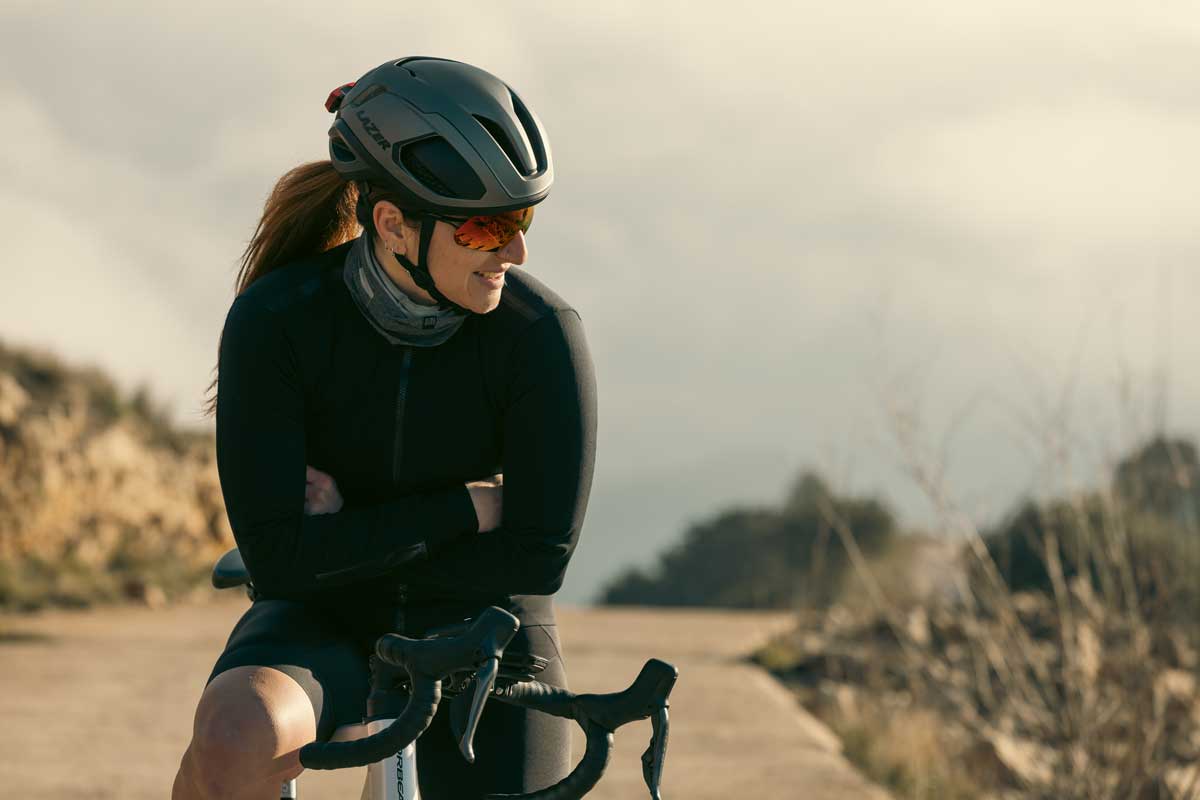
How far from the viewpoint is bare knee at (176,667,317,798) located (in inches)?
92.5

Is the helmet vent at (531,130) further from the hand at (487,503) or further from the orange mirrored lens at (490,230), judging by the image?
the hand at (487,503)

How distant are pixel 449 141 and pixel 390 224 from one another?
0.21 meters

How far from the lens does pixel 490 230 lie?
2660 mm

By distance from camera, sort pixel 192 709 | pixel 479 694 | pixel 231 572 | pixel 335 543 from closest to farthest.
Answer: pixel 479 694, pixel 335 543, pixel 231 572, pixel 192 709

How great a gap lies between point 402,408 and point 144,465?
13.4m

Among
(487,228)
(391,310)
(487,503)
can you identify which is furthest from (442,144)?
(487,503)

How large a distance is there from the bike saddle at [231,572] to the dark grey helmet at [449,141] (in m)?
0.79

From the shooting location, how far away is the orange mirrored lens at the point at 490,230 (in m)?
2.64

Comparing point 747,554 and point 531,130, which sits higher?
point 531,130

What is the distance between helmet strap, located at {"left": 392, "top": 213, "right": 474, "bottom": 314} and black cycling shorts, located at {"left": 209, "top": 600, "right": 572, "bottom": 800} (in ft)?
2.01

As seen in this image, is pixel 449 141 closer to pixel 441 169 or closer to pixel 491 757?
pixel 441 169

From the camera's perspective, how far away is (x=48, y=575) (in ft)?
41.4

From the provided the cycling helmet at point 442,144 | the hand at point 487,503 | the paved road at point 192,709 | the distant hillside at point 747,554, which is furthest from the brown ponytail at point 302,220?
the distant hillside at point 747,554

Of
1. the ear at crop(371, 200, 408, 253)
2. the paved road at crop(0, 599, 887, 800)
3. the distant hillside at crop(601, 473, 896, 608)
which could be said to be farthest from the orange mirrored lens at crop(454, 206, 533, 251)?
the distant hillside at crop(601, 473, 896, 608)
